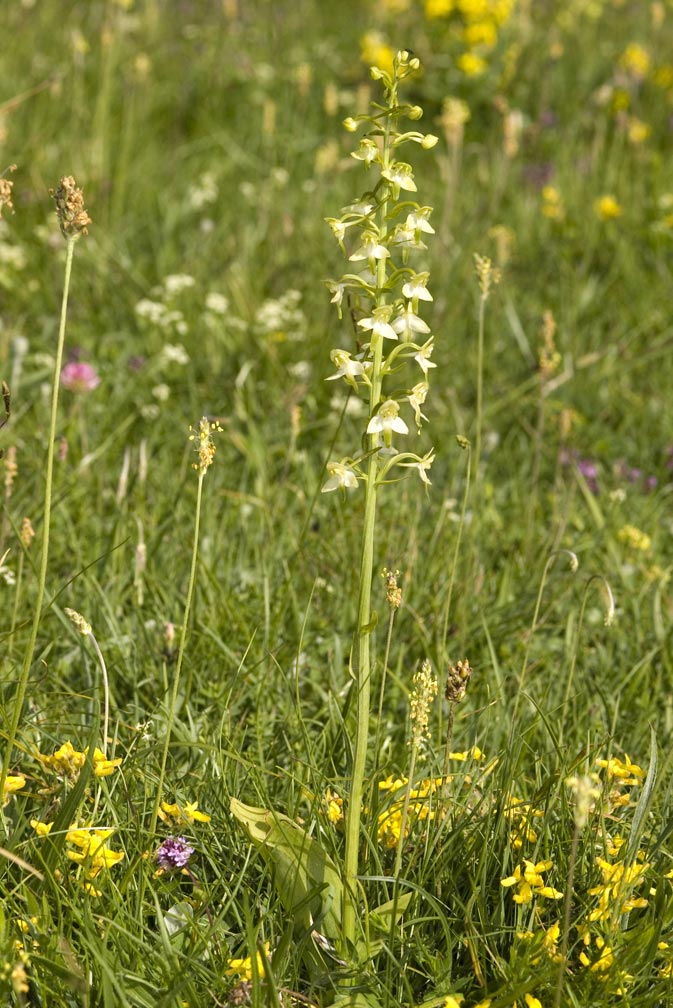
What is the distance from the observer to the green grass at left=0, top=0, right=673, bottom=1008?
5.92ft

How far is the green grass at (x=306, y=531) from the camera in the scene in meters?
1.81

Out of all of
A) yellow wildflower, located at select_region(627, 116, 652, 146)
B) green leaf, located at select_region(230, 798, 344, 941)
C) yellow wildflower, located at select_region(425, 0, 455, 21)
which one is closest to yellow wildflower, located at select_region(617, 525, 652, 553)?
green leaf, located at select_region(230, 798, 344, 941)

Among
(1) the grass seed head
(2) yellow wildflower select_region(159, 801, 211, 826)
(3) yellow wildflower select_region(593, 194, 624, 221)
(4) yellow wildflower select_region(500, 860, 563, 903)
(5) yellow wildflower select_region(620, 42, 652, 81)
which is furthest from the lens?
(5) yellow wildflower select_region(620, 42, 652, 81)

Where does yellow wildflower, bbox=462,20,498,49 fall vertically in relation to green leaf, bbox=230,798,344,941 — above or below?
above

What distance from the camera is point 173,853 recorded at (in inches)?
73.3

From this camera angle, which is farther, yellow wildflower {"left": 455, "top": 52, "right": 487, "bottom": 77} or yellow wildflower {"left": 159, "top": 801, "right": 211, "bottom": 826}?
yellow wildflower {"left": 455, "top": 52, "right": 487, "bottom": 77}

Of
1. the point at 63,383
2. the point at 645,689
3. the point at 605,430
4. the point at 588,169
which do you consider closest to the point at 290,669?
the point at 645,689

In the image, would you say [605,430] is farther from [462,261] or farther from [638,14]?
[638,14]

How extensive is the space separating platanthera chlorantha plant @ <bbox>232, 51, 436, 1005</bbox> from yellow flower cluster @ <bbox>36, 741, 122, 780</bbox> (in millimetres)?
250

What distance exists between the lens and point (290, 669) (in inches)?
96.6

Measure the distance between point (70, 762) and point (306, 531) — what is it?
730 millimetres

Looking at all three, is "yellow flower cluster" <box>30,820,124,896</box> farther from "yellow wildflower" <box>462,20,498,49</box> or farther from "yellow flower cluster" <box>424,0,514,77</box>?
"yellow wildflower" <box>462,20,498,49</box>

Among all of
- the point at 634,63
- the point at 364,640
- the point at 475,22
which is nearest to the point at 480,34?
the point at 475,22

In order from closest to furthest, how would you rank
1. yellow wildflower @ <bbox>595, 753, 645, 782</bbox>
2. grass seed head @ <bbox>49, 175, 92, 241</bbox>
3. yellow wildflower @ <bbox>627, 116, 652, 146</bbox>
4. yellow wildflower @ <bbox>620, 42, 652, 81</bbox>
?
grass seed head @ <bbox>49, 175, 92, 241</bbox> → yellow wildflower @ <bbox>595, 753, 645, 782</bbox> → yellow wildflower @ <bbox>627, 116, 652, 146</bbox> → yellow wildflower @ <bbox>620, 42, 652, 81</bbox>
